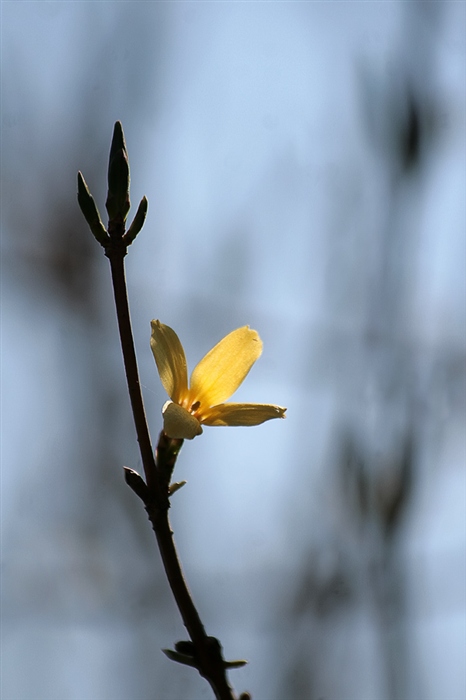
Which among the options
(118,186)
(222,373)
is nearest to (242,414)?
(222,373)

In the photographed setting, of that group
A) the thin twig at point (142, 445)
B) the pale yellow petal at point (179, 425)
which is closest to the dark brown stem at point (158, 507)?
the thin twig at point (142, 445)

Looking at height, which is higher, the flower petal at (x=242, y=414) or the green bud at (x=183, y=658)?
the flower petal at (x=242, y=414)

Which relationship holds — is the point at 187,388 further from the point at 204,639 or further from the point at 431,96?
the point at 431,96

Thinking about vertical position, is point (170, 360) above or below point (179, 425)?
above

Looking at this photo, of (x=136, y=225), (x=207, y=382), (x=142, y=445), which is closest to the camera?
(x=142, y=445)

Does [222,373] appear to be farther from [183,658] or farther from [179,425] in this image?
[183,658]

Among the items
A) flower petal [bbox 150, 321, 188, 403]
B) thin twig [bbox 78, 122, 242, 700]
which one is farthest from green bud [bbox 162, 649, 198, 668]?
flower petal [bbox 150, 321, 188, 403]

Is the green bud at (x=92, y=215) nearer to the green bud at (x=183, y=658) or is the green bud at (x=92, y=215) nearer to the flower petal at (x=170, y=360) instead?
the flower petal at (x=170, y=360)

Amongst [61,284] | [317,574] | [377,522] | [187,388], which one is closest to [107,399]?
[61,284]
